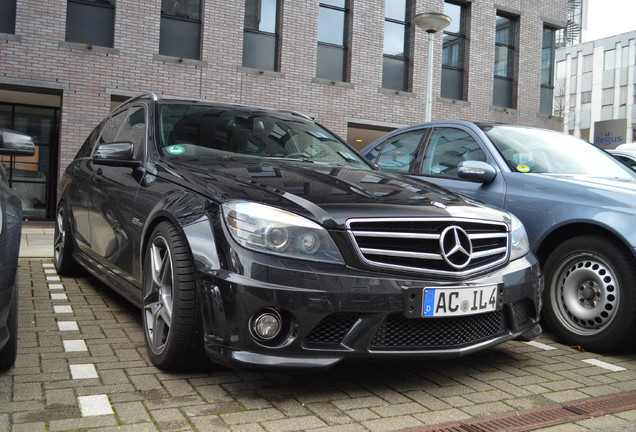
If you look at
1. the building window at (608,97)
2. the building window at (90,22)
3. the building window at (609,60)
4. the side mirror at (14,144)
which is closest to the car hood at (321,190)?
the side mirror at (14,144)

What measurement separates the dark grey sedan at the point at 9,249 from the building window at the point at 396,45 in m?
14.1

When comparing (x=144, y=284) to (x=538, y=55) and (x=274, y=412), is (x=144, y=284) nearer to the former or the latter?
(x=274, y=412)

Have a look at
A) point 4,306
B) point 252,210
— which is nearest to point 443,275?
point 252,210

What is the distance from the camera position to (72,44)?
1294 cm

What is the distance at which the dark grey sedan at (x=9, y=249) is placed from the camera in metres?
2.54

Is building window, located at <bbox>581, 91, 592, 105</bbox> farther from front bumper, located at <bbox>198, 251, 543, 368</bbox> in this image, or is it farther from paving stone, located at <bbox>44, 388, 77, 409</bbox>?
paving stone, located at <bbox>44, 388, 77, 409</bbox>

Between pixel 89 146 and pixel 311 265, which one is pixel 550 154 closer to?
pixel 311 265

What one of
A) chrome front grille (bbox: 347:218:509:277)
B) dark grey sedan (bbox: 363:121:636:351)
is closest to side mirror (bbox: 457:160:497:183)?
dark grey sedan (bbox: 363:121:636:351)

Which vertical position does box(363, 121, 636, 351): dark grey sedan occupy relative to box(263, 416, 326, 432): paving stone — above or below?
above

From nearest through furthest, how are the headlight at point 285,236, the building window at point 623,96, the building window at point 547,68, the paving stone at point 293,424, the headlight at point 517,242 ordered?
the paving stone at point 293,424
the headlight at point 285,236
the headlight at point 517,242
the building window at point 547,68
the building window at point 623,96

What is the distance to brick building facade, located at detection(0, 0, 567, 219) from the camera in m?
12.8

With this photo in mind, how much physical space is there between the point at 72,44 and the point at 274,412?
40.0 feet

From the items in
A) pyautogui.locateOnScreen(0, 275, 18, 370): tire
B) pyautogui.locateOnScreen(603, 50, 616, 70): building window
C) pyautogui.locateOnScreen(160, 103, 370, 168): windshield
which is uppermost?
pyautogui.locateOnScreen(603, 50, 616, 70): building window

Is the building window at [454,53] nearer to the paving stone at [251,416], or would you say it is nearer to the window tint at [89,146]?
the window tint at [89,146]
